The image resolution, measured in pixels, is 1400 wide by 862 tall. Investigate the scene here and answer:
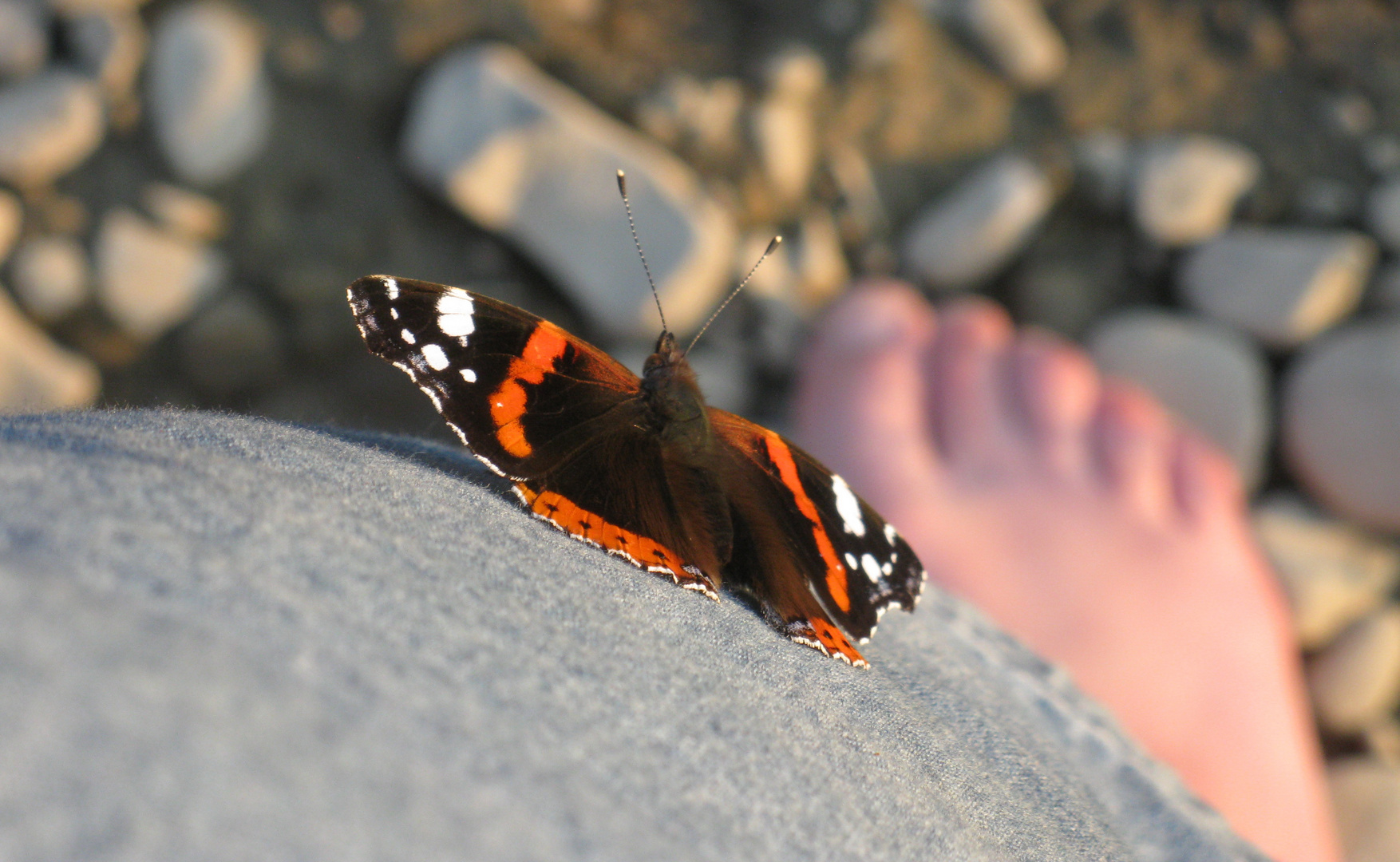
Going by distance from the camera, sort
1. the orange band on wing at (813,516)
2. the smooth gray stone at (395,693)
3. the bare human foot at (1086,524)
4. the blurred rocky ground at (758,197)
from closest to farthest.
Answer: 1. the smooth gray stone at (395,693)
2. the orange band on wing at (813,516)
3. the bare human foot at (1086,524)
4. the blurred rocky ground at (758,197)

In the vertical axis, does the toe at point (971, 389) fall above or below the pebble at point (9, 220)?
above

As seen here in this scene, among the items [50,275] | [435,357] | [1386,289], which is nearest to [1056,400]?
[1386,289]

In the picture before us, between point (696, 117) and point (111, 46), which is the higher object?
point (696, 117)

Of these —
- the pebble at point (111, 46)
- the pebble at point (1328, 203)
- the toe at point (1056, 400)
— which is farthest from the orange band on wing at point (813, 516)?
the pebble at point (1328, 203)

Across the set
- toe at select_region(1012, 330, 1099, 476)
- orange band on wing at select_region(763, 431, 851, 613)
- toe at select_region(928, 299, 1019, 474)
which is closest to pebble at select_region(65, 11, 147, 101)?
orange band on wing at select_region(763, 431, 851, 613)

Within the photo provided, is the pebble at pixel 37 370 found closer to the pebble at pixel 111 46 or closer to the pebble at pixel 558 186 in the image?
the pebble at pixel 111 46

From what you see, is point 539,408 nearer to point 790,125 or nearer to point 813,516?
point 813,516
